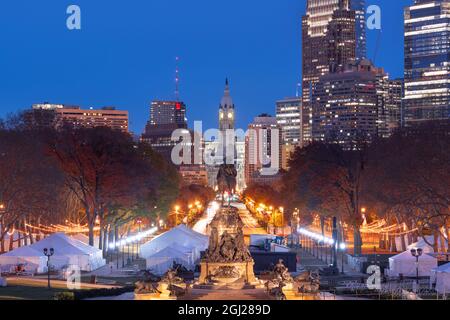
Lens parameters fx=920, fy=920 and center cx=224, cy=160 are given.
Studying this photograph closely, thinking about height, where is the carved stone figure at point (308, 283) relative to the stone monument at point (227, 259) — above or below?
below

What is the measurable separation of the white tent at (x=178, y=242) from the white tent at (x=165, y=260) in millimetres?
5897

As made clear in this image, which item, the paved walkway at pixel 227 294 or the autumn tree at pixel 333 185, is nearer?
the paved walkway at pixel 227 294

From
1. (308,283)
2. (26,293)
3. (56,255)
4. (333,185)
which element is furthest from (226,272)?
(333,185)

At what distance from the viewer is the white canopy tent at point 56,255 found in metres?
69.7

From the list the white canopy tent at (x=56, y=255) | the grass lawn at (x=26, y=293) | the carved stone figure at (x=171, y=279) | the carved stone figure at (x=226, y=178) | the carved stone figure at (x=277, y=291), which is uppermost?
the carved stone figure at (x=226, y=178)

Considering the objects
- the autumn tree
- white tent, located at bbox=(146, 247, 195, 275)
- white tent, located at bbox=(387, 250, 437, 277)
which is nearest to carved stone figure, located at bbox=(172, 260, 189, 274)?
white tent, located at bbox=(146, 247, 195, 275)

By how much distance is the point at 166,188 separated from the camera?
128 meters

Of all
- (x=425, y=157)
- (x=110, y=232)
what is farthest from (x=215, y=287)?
(x=110, y=232)

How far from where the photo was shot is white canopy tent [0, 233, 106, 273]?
229ft

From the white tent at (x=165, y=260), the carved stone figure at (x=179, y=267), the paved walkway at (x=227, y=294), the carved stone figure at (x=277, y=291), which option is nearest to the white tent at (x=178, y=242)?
the white tent at (x=165, y=260)

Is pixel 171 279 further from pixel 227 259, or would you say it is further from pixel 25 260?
pixel 25 260

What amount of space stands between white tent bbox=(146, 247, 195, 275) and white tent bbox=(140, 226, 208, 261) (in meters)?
5.90

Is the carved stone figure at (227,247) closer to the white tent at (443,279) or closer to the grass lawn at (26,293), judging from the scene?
the grass lawn at (26,293)

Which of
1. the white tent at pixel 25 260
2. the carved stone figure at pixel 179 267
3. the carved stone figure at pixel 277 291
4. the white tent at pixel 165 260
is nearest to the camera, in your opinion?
the carved stone figure at pixel 277 291
